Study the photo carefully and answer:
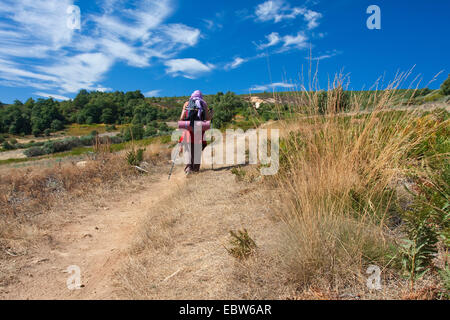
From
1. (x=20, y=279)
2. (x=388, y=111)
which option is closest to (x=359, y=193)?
(x=388, y=111)

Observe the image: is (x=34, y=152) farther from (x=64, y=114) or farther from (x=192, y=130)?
(x=64, y=114)

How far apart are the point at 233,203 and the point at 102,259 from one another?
1.90 meters

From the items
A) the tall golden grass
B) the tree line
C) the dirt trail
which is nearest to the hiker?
the dirt trail

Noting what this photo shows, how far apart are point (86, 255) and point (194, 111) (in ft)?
14.3

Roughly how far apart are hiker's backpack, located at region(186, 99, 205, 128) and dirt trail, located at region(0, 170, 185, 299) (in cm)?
244

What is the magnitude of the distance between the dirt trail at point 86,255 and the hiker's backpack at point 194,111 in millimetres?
2443

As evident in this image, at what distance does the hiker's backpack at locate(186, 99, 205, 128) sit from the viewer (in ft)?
22.5

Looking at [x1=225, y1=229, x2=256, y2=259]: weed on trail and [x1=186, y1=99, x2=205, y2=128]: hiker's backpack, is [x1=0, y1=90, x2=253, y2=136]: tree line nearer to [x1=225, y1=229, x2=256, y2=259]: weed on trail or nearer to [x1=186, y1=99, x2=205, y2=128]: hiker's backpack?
[x1=186, y1=99, x2=205, y2=128]: hiker's backpack

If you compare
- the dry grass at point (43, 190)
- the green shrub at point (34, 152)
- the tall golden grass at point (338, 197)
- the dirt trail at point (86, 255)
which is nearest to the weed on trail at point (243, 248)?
the tall golden grass at point (338, 197)

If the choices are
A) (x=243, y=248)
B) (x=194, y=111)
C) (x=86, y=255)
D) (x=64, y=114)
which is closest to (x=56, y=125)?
(x=64, y=114)

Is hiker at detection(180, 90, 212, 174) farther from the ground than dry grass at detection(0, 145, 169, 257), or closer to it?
farther from the ground

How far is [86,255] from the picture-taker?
3.34 meters

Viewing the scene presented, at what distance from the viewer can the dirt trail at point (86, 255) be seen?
2.54 metres

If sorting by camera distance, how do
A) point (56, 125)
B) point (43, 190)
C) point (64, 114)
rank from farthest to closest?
point (64, 114)
point (56, 125)
point (43, 190)
